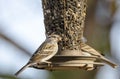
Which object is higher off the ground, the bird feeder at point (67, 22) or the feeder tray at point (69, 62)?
the bird feeder at point (67, 22)

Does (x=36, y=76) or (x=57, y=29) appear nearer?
(x=57, y=29)

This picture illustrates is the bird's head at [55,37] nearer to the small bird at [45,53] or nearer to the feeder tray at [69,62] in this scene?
the small bird at [45,53]

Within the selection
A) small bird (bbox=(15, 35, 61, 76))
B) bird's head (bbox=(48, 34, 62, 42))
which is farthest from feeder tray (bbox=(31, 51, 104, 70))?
bird's head (bbox=(48, 34, 62, 42))

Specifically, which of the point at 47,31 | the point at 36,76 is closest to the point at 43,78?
the point at 36,76


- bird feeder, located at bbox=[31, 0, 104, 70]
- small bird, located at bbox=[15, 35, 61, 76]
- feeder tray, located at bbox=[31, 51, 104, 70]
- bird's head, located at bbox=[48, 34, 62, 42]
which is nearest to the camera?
small bird, located at bbox=[15, 35, 61, 76]

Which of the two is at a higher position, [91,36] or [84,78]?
[91,36]

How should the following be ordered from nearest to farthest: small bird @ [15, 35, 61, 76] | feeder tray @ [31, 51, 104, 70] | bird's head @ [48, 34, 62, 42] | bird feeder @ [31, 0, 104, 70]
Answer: small bird @ [15, 35, 61, 76] < feeder tray @ [31, 51, 104, 70] < bird's head @ [48, 34, 62, 42] < bird feeder @ [31, 0, 104, 70]

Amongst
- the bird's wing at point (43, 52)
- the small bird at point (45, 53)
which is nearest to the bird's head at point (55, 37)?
the small bird at point (45, 53)

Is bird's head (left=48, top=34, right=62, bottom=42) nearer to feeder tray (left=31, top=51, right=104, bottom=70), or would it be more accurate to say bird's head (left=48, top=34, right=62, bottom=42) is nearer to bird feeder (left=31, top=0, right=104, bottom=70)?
bird feeder (left=31, top=0, right=104, bottom=70)

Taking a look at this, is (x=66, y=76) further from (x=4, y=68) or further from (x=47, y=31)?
(x=47, y=31)

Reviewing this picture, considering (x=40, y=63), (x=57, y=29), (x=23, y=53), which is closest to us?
(x=40, y=63)

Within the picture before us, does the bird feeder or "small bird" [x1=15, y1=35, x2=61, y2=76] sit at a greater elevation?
the bird feeder
